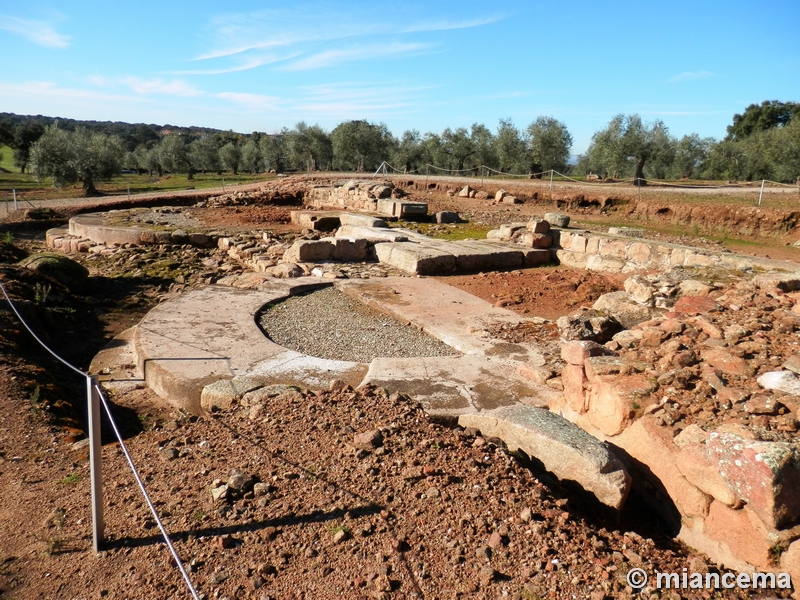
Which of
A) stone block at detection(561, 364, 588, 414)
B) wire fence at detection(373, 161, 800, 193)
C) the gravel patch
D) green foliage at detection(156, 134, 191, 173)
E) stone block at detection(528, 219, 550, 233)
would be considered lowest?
the gravel patch

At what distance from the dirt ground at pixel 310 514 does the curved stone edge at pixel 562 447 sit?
12 centimetres

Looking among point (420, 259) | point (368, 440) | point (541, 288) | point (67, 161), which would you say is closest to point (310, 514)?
point (368, 440)

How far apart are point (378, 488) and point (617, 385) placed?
6.41ft

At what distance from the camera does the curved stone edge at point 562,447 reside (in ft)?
11.3

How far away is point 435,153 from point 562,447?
37.8 m

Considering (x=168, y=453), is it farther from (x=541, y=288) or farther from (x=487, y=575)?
(x=541, y=288)

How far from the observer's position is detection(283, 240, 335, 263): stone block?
11062mm

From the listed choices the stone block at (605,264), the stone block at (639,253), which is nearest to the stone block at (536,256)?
the stone block at (605,264)

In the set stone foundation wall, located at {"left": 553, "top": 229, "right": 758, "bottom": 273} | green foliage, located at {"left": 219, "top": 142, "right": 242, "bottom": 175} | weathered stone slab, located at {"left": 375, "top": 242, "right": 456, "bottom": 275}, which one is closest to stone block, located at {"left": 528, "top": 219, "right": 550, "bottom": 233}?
stone foundation wall, located at {"left": 553, "top": 229, "right": 758, "bottom": 273}

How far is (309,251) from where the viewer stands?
439 inches

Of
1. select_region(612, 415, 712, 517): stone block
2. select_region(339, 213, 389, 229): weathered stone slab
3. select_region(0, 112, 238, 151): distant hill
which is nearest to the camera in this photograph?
select_region(612, 415, 712, 517): stone block

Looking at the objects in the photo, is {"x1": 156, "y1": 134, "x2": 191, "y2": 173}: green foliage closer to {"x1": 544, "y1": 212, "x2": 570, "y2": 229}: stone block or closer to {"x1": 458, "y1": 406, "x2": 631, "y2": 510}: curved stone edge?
{"x1": 544, "y1": 212, "x2": 570, "y2": 229}: stone block

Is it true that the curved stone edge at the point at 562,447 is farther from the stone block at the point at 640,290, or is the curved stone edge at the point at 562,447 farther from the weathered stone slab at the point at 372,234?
the weathered stone slab at the point at 372,234

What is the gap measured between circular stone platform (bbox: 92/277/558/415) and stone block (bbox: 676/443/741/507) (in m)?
1.86
